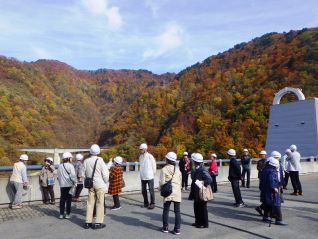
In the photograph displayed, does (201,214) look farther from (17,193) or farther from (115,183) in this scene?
(17,193)

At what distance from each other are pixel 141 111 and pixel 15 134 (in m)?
43.3

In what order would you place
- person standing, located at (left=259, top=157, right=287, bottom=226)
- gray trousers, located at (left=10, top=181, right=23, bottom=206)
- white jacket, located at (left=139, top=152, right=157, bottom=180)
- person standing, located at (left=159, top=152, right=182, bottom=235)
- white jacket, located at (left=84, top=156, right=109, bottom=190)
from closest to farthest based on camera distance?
person standing, located at (left=159, top=152, right=182, bottom=235) < white jacket, located at (left=84, top=156, right=109, bottom=190) < person standing, located at (left=259, top=157, right=287, bottom=226) < gray trousers, located at (left=10, top=181, right=23, bottom=206) < white jacket, located at (left=139, top=152, right=157, bottom=180)

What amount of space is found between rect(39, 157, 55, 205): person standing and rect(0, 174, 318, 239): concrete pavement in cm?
48

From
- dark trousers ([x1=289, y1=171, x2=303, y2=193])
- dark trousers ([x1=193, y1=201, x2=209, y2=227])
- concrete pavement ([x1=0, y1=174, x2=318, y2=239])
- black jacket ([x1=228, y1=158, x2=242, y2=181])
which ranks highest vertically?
black jacket ([x1=228, y1=158, x2=242, y2=181])

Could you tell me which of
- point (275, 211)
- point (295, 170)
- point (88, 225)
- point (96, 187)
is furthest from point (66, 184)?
point (295, 170)

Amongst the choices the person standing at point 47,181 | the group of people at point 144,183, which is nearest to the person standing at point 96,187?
the group of people at point 144,183

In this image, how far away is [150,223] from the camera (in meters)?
8.33

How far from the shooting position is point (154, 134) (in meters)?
109

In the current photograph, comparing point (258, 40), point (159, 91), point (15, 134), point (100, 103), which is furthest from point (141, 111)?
point (100, 103)

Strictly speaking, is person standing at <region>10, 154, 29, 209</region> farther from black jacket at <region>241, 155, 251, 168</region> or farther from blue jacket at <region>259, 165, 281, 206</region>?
black jacket at <region>241, 155, 251, 168</region>

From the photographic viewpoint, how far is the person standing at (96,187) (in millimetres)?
7812

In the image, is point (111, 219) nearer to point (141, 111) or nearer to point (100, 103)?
point (141, 111)

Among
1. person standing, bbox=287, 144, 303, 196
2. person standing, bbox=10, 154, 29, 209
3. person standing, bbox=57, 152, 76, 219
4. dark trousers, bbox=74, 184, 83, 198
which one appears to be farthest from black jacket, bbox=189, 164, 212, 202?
person standing, bbox=287, 144, 303, 196

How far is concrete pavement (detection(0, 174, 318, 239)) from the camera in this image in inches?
288
